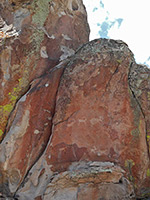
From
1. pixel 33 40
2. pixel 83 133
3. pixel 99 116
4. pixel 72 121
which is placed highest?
pixel 33 40

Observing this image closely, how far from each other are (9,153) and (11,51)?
2.31m

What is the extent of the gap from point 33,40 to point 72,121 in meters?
2.25

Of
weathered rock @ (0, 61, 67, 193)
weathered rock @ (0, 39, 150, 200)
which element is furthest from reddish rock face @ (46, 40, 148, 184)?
weathered rock @ (0, 61, 67, 193)

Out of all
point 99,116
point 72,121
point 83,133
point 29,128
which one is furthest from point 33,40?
point 83,133

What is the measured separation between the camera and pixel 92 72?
16.1 feet

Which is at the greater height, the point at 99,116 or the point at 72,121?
the point at 99,116

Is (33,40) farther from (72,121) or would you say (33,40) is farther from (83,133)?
(83,133)

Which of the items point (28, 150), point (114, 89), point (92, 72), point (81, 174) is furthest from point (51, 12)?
point (81, 174)

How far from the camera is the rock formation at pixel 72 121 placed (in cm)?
414

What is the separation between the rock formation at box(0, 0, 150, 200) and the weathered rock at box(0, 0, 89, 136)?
2 cm

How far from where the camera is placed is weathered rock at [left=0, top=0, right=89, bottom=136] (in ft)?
17.3

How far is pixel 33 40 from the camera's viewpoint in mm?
5629

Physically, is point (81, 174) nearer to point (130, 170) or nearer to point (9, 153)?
point (130, 170)

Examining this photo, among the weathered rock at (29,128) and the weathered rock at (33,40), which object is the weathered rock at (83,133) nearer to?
the weathered rock at (29,128)
